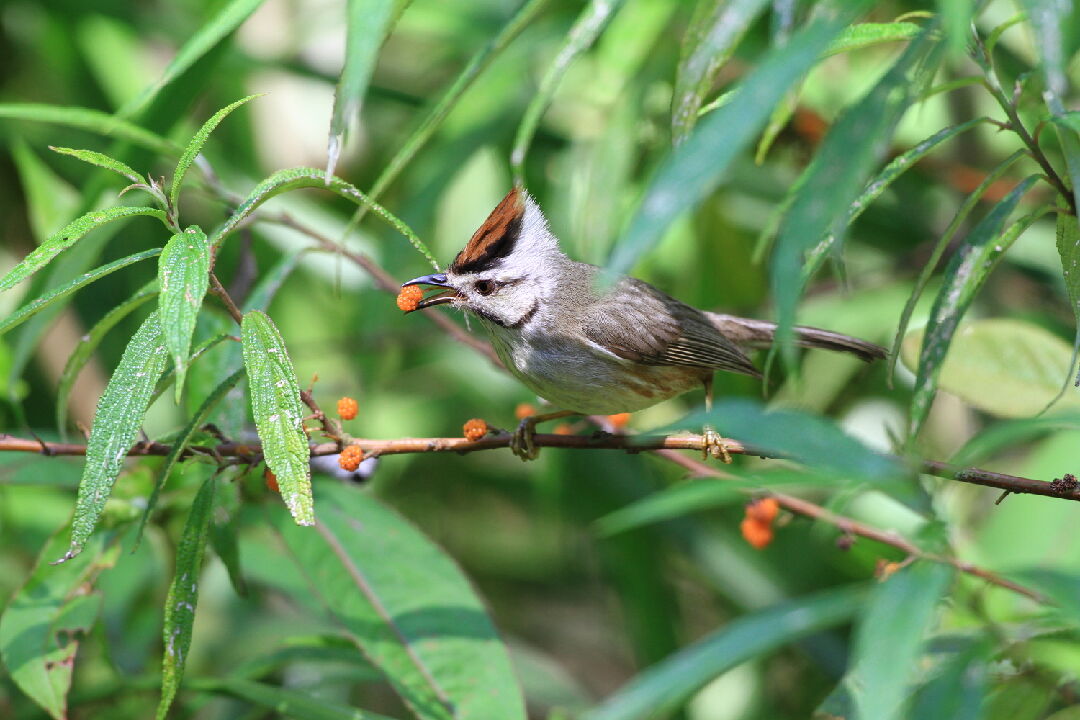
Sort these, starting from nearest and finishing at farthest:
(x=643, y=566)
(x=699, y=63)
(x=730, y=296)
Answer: (x=699, y=63) → (x=643, y=566) → (x=730, y=296)

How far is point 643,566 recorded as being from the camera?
4523 millimetres

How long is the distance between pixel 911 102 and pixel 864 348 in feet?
6.43

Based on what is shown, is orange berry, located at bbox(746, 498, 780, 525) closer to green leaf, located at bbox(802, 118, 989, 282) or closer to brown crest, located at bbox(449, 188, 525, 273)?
green leaf, located at bbox(802, 118, 989, 282)

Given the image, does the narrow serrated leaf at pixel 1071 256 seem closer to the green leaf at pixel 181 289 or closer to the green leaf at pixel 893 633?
the green leaf at pixel 893 633

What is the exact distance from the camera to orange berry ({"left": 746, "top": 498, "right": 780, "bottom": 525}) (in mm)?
2658

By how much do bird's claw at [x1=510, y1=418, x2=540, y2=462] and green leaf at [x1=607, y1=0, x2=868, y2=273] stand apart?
47.9 inches

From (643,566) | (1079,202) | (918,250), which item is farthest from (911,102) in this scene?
(643,566)

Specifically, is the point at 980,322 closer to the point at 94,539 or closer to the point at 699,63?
the point at 699,63

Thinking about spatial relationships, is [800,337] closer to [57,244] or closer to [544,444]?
[544,444]

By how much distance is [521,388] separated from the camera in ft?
16.9

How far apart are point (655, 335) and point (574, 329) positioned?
0.27 meters

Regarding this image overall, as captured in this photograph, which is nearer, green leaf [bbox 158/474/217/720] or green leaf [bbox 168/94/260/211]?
green leaf [bbox 168/94/260/211]

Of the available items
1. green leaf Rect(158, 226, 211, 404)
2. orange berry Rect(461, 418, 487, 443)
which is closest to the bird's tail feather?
orange berry Rect(461, 418, 487, 443)

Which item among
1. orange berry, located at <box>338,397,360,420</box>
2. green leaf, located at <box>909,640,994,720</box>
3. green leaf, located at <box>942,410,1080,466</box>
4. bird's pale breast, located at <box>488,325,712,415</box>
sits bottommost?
green leaf, located at <box>909,640,994,720</box>
